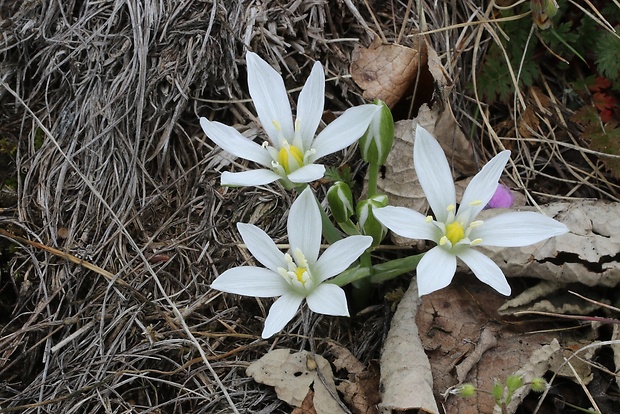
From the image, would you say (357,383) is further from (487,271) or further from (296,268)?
(487,271)

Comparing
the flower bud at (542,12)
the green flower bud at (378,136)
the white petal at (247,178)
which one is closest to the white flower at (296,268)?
the white petal at (247,178)

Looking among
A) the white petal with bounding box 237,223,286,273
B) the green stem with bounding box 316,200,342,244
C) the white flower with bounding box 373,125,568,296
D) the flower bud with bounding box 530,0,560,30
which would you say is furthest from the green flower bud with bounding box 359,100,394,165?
the flower bud with bounding box 530,0,560,30

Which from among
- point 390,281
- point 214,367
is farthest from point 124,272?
point 390,281

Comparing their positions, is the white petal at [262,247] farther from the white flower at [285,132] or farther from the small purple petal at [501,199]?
the small purple petal at [501,199]

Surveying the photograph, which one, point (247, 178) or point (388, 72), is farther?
point (388, 72)

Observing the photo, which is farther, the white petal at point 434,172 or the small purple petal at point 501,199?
the small purple petal at point 501,199

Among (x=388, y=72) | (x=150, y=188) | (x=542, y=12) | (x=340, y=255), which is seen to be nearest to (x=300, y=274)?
(x=340, y=255)

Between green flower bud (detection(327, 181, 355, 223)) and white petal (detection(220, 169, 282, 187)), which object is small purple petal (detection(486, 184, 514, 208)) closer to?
green flower bud (detection(327, 181, 355, 223))
